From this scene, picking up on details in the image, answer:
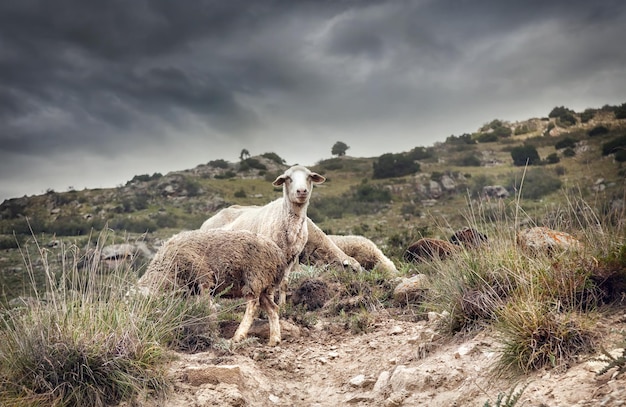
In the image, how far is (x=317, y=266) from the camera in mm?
12672

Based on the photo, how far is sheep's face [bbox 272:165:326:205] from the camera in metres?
10.8

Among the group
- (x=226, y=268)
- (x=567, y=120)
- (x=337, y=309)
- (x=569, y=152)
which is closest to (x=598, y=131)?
(x=569, y=152)

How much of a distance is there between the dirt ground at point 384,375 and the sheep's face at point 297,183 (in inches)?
137

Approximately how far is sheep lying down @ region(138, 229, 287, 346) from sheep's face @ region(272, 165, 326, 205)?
2872 mm

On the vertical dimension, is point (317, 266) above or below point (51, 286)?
below

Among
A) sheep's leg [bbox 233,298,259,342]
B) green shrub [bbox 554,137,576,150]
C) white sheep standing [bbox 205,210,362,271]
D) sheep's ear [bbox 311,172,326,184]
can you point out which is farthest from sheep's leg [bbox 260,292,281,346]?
green shrub [bbox 554,137,576,150]

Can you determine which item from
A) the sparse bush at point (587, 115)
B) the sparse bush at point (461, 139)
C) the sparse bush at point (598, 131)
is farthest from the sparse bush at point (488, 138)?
the sparse bush at point (598, 131)

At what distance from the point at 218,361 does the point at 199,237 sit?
2083mm

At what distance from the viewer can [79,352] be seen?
5016 millimetres

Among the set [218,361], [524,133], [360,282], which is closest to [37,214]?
[360,282]

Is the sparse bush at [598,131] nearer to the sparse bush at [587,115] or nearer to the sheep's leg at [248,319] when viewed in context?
the sparse bush at [587,115]

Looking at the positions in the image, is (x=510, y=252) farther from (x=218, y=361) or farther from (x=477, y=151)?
(x=477, y=151)

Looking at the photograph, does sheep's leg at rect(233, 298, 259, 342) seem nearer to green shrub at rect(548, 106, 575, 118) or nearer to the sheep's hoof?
the sheep's hoof

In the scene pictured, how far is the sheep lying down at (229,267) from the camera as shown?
24.1ft
